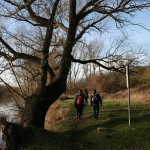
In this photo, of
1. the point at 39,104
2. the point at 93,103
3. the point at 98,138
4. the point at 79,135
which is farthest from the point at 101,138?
the point at 93,103

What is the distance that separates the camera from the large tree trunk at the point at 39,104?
18.6 metres

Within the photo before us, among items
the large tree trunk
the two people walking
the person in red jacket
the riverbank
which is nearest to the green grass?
the riverbank

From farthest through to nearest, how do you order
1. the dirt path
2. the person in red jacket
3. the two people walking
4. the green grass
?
1. the person in red jacket
2. the two people walking
3. the dirt path
4. the green grass

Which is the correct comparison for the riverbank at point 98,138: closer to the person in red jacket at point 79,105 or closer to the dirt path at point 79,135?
the dirt path at point 79,135

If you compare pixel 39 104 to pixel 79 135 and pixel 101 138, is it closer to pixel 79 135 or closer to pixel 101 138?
pixel 79 135

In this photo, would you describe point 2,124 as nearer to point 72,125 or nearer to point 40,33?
point 72,125

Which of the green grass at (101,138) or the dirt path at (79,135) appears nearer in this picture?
the green grass at (101,138)

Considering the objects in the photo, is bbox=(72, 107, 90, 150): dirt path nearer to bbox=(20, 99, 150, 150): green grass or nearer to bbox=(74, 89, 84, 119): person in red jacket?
bbox=(20, 99, 150, 150): green grass

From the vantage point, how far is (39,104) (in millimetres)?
18797

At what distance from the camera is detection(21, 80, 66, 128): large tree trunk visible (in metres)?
18.6

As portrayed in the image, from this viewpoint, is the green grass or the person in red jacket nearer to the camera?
the green grass

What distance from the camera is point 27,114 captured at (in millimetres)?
18641

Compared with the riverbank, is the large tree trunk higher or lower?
higher

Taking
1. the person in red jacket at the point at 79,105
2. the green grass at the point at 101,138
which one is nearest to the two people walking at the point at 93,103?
the person in red jacket at the point at 79,105
